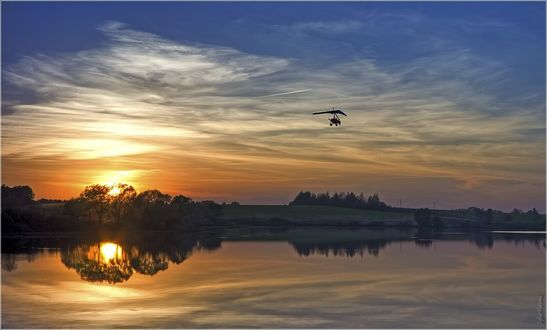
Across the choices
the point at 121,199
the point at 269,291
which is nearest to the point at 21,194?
the point at 121,199

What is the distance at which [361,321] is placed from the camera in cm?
2477

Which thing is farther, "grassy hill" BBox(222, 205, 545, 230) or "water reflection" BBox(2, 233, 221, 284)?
"grassy hill" BBox(222, 205, 545, 230)

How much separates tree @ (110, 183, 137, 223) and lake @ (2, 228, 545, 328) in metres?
53.2

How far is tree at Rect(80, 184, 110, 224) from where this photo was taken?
107m

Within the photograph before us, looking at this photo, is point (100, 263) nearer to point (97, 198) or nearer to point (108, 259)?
point (108, 259)

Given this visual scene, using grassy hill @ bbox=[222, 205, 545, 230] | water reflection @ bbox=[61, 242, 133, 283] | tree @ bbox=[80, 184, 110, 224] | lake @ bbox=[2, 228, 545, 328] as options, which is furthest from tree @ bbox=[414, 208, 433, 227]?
water reflection @ bbox=[61, 242, 133, 283]

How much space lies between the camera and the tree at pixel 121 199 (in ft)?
355

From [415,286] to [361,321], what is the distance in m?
11.3

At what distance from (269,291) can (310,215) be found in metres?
145

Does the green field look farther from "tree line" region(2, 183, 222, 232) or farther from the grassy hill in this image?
"tree line" region(2, 183, 222, 232)

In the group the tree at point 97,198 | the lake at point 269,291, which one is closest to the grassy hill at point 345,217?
the tree at point 97,198

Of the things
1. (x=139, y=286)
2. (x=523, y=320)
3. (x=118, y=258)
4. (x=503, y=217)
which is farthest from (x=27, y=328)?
(x=503, y=217)

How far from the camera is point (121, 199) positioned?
11125cm

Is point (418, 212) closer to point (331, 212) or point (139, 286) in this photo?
point (331, 212)
